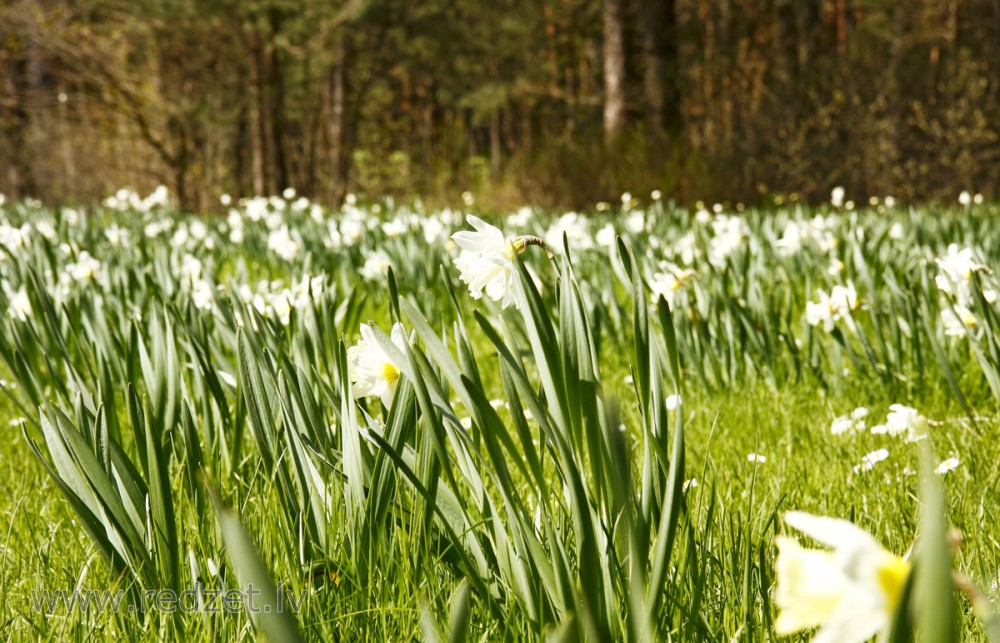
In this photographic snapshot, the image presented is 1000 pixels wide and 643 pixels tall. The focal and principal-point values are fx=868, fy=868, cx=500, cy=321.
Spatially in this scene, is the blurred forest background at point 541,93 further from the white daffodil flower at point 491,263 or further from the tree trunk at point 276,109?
the white daffodil flower at point 491,263

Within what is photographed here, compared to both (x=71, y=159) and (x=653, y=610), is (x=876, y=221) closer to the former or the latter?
(x=653, y=610)

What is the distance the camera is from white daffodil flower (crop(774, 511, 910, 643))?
45 cm

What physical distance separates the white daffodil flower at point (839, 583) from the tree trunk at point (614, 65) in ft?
34.4

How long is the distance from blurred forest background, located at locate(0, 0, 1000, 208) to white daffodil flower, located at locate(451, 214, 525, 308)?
28.7 feet

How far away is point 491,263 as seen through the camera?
3.53 feet

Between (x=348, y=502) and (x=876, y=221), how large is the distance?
177 inches

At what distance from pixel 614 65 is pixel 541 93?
328 cm

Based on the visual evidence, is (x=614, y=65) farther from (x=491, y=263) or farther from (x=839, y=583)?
(x=839, y=583)

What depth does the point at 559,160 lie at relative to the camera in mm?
10016

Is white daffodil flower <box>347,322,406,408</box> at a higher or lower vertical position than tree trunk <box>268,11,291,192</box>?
lower

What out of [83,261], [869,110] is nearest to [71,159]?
[869,110]

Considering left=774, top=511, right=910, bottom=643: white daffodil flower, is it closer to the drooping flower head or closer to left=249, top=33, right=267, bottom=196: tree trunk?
the drooping flower head

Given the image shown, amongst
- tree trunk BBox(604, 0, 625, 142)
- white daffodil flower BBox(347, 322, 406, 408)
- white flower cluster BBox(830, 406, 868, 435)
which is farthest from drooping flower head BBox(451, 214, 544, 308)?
tree trunk BBox(604, 0, 625, 142)

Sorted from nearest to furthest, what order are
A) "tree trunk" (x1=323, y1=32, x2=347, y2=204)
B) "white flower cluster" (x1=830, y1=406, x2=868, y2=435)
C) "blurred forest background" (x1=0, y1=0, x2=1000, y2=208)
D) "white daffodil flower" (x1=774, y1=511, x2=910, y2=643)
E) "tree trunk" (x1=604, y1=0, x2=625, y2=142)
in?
"white daffodil flower" (x1=774, y1=511, x2=910, y2=643) → "white flower cluster" (x1=830, y1=406, x2=868, y2=435) → "blurred forest background" (x1=0, y1=0, x2=1000, y2=208) → "tree trunk" (x1=604, y1=0, x2=625, y2=142) → "tree trunk" (x1=323, y1=32, x2=347, y2=204)
